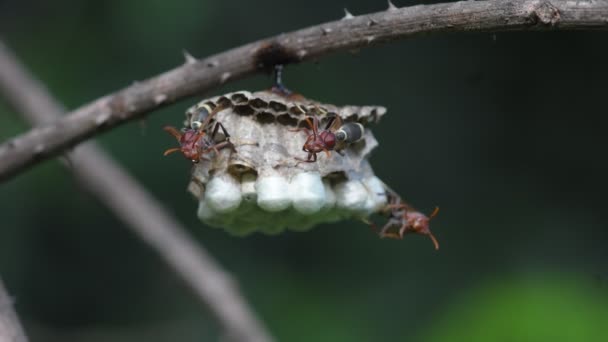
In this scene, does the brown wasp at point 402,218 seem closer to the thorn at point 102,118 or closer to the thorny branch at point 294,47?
the thorny branch at point 294,47

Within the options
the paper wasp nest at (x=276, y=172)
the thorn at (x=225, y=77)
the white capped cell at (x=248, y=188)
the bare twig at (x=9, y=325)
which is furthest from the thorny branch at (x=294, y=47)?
the bare twig at (x=9, y=325)

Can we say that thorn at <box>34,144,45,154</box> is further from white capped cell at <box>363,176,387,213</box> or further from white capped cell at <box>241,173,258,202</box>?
white capped cell at <box>363,176,387,213</box>

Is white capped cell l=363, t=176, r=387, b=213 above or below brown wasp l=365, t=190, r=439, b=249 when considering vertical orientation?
above

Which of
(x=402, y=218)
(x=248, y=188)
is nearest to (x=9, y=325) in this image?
(x=248, y=188)

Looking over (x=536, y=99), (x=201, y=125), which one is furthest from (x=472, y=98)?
(x=201, y=125)

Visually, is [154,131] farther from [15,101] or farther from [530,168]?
[530,168]

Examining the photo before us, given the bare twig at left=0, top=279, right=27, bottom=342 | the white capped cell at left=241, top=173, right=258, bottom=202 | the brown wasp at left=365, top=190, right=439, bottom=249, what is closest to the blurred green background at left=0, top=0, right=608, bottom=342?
the brown wasp at left=365, top=190, right=439, bottom=249
